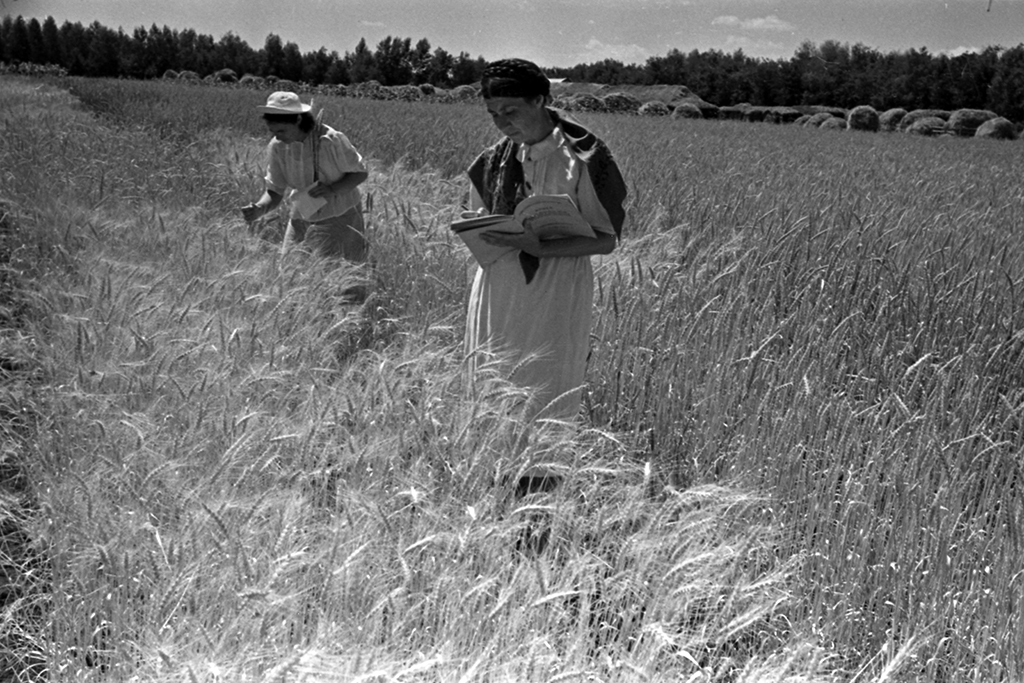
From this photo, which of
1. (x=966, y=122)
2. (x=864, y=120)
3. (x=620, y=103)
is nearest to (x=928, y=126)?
(x=864, y=120)

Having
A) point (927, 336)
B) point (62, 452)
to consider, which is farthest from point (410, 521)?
point (927, 336)

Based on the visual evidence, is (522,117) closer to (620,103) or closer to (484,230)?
(484,230)

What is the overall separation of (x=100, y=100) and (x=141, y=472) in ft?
67.9

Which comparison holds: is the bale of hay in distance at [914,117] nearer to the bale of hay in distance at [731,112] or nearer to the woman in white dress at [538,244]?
the bale of hay in distance at [731,112]

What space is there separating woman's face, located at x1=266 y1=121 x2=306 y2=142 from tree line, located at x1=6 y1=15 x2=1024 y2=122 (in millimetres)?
32876

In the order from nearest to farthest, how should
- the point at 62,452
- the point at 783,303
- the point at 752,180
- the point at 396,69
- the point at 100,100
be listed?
the point at 62,452 < the point at 783,303 < the point at 752,180 < the point at 100,100 < the point at 396,69

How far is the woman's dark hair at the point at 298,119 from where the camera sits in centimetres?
448

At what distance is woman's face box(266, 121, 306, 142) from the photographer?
14.8ft

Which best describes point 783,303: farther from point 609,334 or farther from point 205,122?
point 205,122

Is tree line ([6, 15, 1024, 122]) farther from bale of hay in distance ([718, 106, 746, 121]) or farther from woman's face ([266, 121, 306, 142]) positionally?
woman's face ([266, 121, 306, 142])

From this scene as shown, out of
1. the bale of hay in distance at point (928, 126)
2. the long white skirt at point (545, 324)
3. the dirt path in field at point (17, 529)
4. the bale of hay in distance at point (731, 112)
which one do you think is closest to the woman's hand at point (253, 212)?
the dirt path in field at point (17, 529)

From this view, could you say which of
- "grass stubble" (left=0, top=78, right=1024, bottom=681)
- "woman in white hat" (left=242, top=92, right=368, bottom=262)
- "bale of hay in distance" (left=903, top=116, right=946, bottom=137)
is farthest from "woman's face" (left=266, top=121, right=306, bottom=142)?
"bale of hay in distance" (left=903, top=116, right=946, bottom=137)

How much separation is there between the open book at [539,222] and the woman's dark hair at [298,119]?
208 cm

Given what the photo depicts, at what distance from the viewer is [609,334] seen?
12.2 feet
